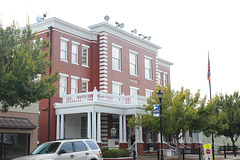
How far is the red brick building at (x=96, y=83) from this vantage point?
88.9 feet

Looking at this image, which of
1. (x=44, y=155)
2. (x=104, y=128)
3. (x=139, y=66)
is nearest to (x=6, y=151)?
(x=44, y=155)

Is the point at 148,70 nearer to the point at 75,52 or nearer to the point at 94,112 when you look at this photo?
the point at 75,52

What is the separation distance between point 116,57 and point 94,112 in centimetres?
970

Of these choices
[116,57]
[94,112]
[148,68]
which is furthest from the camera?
[148,68]

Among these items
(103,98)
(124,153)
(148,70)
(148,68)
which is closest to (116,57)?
(148,68)

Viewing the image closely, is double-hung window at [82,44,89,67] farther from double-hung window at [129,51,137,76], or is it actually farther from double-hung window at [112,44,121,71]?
double-hung window at [129,51,137,76]

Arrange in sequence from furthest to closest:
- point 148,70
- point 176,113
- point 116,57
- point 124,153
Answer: point 148,70
point 116,57
point 176,113
point 124,153

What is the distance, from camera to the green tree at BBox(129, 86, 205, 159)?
2405 centimetres

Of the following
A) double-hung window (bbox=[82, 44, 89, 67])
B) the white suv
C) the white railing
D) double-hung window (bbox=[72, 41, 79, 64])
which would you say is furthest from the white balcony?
the white suv

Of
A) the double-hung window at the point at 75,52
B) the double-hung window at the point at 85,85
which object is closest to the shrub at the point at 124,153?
the double-hung window at the point at 85,85

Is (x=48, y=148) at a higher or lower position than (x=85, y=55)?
lower

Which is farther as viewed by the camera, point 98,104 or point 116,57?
point 116,57

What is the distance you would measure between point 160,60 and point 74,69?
15838 millimetres

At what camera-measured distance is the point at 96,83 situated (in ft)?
105
